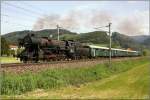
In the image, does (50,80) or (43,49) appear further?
(43,49)

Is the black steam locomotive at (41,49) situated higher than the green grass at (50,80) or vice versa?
the black steam locomotive at (41,49)

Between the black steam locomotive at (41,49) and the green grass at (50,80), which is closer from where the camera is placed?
the green grass at (50,80)

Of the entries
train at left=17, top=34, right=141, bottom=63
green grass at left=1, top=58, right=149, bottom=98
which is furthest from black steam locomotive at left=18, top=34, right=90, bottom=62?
green grass at left=1, top=58, right=149, bottom=98

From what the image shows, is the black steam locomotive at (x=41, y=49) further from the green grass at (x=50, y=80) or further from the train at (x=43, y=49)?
the green grass at (x=50, y=80)

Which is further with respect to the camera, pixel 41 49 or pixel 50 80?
pixel 41 49

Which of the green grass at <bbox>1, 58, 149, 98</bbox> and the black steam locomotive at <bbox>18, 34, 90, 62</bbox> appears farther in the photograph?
the black steam locomotive at <bbox>18, 34, 90, 62</bbox>

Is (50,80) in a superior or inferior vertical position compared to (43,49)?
inferior

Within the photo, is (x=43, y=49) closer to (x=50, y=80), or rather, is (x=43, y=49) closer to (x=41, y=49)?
(x=41, y=49)

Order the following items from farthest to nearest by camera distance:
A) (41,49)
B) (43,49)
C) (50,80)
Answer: (43,49)
(41,49)
(50,80)

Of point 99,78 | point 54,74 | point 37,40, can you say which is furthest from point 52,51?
point 54,74

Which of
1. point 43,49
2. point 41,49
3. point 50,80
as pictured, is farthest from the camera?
point 43,49

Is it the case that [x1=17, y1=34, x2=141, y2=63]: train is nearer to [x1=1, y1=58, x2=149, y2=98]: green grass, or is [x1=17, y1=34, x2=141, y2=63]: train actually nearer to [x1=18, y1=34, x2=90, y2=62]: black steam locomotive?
[x1=18, y1=34, x2=90, y2=62]: black steam locomotive

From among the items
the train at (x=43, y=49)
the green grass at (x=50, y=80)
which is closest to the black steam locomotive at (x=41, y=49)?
the train at (x=43, y=49)

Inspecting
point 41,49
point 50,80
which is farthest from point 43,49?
point 50,80
